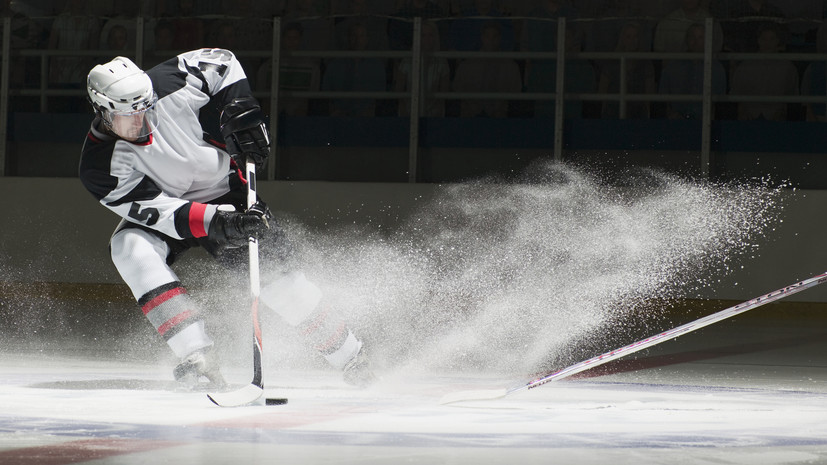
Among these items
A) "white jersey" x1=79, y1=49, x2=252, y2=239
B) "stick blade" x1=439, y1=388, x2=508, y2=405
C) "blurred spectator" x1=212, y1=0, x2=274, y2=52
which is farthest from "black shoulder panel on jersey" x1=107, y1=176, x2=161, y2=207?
"blurred spectator" x1=212, y1=0, x2=274, y2=52

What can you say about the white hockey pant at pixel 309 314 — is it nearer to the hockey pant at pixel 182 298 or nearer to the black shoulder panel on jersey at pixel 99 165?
the hockey pant at pixel 182 298

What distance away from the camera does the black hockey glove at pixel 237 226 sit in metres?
3.58

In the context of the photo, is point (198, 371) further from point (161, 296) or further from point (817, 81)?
point (817, 81)

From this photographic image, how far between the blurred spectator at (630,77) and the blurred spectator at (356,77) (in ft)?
4.36

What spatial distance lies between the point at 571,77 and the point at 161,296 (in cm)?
398

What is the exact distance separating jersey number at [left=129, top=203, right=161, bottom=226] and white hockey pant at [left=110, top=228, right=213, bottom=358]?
0.09m

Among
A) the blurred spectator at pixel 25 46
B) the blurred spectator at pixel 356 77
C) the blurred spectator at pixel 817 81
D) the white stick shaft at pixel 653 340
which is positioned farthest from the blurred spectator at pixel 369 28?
the white stick shaft at pixel 653 340

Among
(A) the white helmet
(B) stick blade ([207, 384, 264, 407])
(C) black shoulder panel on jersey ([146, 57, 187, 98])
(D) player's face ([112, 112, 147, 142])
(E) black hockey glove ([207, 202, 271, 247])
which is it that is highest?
(C) black shoulder panel on jersey ([146, 57, 187, 98])

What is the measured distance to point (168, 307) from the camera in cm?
367

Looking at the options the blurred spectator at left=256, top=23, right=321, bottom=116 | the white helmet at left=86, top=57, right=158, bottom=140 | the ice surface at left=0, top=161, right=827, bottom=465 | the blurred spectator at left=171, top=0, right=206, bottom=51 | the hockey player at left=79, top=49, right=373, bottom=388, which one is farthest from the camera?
the blurred spectator at left=171, top=0, right=206, bottom=51

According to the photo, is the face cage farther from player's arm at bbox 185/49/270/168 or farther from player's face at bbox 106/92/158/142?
player's arm at bbox 185/49/270/168

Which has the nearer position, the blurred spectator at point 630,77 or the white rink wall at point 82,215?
the blurred spectator at point 630,77

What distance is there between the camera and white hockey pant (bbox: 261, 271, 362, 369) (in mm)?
3852

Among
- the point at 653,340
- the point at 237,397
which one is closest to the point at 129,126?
the point at 237,397
